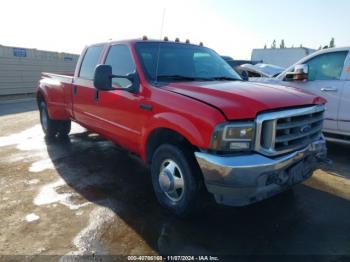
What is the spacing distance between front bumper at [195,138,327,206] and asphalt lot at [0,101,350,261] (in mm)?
516

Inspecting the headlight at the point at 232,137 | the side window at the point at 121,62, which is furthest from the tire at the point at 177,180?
the side window at the point at 121,62

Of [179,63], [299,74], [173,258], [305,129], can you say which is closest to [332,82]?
[299,74]

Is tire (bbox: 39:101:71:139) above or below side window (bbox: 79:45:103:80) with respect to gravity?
below

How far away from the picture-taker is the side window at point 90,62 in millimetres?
5203


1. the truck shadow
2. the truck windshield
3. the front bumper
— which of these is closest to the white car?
the truck shadow


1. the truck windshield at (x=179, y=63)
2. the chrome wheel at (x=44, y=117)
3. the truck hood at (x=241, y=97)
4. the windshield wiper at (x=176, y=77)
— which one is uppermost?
the truck windshield at (x=179, y=63)

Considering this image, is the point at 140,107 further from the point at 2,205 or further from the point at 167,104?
the point at 2,205

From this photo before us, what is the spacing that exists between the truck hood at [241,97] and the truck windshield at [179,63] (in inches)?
13.8

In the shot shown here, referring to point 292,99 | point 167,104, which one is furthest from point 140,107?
point 292,99

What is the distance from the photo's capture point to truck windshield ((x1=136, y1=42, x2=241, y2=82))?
4000 mm

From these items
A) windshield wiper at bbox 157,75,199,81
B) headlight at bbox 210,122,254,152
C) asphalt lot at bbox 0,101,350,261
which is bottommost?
asphalt lot at bbox 0,101,350,261

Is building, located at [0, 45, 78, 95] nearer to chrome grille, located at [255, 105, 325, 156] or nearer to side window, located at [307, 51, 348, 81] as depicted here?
side window, located at [307, 51, 348, 81]

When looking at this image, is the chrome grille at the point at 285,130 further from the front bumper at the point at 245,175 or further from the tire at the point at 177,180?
the tire at the point at 177,180

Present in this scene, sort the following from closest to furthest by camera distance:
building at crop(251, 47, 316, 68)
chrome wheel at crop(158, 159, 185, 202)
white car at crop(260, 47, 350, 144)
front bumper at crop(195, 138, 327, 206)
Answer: front bumper at crop(195, 138, 327, 206) → chrome wheel at crop(158, 159, 185, 202) → white car at crop(260, 47, 350, 144) → building at crop(251, 47, 316, 68)
